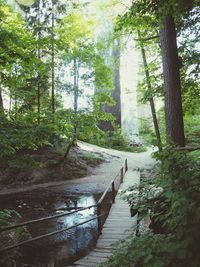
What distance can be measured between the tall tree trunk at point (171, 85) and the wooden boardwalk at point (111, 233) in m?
2.43

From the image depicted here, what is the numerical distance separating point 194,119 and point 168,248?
1618cm

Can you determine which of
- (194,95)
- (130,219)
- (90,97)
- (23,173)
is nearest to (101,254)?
(130,219)

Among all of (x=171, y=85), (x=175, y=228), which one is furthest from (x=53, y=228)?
(x=175, y=228)

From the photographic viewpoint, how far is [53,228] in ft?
33.7

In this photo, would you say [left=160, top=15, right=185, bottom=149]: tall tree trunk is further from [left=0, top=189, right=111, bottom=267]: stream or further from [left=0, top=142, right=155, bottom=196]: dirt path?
[left=0, top=142, right=155, bottom=196]: dirt path

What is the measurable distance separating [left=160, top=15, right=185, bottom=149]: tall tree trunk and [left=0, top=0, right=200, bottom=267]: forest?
0.09 ft

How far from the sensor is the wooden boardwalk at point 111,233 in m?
6.86

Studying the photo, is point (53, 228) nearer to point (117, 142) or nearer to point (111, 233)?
point (111, 233)

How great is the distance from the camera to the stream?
8.01m

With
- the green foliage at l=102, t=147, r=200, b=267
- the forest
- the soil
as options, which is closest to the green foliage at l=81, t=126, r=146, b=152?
the forest

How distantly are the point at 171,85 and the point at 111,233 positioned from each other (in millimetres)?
4413

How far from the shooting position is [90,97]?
19.5 m

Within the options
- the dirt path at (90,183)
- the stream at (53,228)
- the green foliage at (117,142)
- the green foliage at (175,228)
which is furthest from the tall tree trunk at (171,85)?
→ the green foliage at (117,142)

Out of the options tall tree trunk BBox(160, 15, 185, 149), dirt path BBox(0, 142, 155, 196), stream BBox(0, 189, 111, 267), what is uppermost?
tall tree trunk BBox(160, 15, 185, 149)
